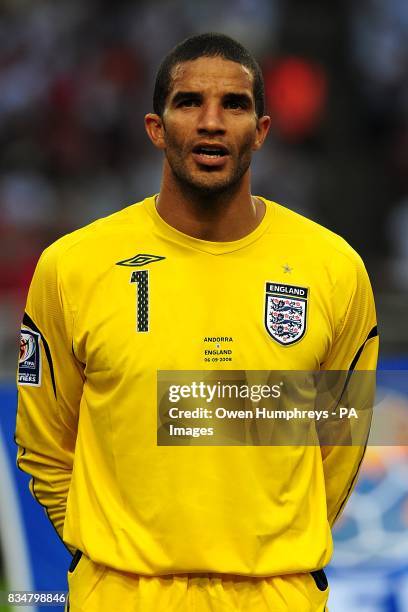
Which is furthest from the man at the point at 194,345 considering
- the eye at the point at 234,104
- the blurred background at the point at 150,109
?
the blurred background at the point at 150,109

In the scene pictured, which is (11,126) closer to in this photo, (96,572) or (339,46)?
(339,46)

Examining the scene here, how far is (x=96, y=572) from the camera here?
321cm

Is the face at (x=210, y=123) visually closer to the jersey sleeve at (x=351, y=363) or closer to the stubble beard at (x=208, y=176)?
the stubble beard at (x=208, y=176)

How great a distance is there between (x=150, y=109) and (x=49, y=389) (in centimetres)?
924

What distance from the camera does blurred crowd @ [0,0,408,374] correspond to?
11680 millimetres

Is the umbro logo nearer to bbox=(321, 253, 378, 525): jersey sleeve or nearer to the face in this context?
the face

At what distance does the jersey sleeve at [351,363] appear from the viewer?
3326 mm

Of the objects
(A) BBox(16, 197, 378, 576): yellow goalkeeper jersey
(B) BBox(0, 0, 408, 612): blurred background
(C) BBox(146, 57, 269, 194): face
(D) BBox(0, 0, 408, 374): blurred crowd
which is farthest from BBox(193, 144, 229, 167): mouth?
(D) BBox(0, 0, 408, 374): blurred crowd

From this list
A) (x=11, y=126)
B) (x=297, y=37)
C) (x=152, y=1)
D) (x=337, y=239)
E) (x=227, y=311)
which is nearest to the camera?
(x=227, y=311)

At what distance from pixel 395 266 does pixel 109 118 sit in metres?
3.51

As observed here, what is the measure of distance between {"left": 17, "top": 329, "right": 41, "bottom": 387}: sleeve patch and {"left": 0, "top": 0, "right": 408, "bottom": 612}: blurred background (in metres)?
6.64

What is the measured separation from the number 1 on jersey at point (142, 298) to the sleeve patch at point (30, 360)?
373 millimetres

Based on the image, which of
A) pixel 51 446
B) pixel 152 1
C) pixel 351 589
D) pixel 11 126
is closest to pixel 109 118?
pixel 11 126

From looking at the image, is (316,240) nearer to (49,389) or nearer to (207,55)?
(207,55)
